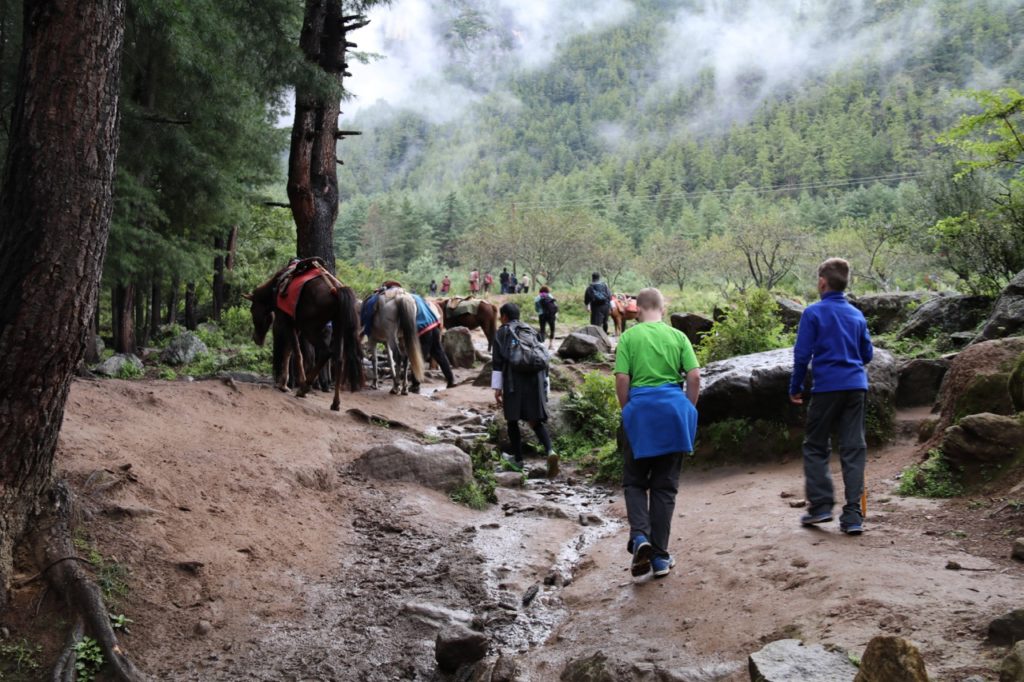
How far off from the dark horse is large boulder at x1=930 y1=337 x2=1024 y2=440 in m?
7.06

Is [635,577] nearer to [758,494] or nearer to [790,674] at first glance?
[790,674]

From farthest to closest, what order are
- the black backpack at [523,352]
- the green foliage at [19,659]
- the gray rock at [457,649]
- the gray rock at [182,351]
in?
the gray rock at [182,351]
the black backpack at [523,352]
the gray rock at [457,649]
the green foliage at [19,659]

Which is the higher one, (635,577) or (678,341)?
(678,341)

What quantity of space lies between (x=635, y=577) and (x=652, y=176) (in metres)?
139

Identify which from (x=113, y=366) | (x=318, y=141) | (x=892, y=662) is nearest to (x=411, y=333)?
(x=318, y=141)

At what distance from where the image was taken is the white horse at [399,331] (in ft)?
42.3

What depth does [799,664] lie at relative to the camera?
324 cm

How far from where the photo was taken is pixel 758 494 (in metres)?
7.00

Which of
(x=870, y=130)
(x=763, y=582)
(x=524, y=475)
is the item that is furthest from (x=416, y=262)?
(x=870, y=130)

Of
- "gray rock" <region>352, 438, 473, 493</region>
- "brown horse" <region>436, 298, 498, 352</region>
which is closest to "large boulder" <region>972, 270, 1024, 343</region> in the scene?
"gray rock" <region>352, 438, 473, 493</region>

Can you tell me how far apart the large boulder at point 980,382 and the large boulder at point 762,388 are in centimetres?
76

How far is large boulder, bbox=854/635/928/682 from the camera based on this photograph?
2775 millimetres

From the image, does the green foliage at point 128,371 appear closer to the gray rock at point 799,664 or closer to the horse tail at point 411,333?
the horse tail at point 411,333

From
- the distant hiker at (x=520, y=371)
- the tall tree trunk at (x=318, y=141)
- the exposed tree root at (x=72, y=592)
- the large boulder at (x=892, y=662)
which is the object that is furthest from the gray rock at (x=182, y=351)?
the large boulder at (x=892, y=662)
